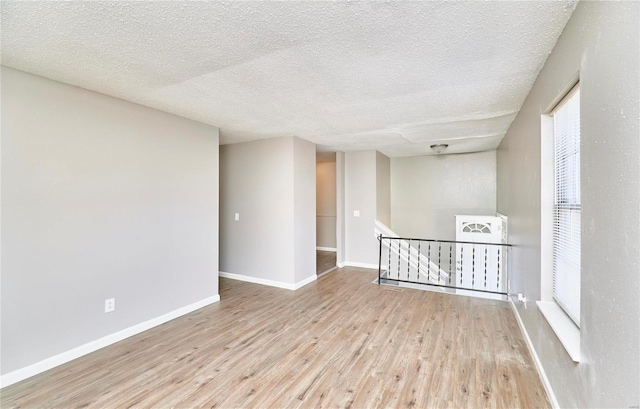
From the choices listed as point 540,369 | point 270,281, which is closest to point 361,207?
point 270,281

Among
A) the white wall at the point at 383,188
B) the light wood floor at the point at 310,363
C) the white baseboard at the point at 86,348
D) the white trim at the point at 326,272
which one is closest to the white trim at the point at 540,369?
the light wood floor at the point at 310,363

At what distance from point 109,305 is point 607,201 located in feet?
12.1

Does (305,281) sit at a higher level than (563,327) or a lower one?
lower

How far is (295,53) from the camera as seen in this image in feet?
6.16

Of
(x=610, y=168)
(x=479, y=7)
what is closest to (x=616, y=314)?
(x=610, y=168)

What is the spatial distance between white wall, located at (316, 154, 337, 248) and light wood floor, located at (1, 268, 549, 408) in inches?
164

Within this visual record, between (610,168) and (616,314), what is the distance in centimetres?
58

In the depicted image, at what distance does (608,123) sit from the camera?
1142mm

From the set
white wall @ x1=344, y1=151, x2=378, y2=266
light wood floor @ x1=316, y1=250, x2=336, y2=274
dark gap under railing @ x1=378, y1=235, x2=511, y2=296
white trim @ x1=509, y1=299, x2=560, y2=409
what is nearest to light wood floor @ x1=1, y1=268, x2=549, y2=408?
white trim @ x1=509, y1=299, x2=560, y2=409

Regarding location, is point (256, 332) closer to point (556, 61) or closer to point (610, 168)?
point (610, 168)

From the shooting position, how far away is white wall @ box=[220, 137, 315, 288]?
425cm

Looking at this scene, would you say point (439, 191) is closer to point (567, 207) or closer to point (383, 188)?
point (383, 188)

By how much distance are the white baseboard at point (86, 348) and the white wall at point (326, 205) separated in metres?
4.64

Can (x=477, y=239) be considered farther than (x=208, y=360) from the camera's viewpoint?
Yes
